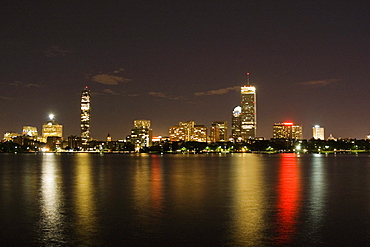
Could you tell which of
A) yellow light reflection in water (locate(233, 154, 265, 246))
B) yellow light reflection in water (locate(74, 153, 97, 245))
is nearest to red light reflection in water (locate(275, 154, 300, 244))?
yellow light reflection in water (locate(233, 154, 265, 246))

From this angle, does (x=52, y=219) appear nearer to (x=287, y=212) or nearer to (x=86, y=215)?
(x=86, y=215)

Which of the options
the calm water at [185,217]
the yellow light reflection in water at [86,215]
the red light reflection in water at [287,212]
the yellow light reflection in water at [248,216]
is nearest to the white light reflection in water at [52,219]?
the calm water at [185,217]

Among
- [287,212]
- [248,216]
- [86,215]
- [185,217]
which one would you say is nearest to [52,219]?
[86,215]

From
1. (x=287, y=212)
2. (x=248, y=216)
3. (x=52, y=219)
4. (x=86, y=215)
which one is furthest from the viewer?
(x=287, y=212)

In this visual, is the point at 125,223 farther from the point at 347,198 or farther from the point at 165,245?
the point at 347,198

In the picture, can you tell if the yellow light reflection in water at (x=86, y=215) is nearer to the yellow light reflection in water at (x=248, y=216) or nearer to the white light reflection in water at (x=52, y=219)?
the white light reflection in water at (x=52, y=219)

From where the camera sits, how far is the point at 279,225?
22.0 meters

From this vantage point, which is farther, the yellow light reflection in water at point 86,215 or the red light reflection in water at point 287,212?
the yellow light reflection in water at point 86,215

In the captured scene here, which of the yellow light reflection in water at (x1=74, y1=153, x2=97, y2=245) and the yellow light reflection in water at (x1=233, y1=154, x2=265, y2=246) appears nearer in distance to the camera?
the yellow light reflection in water at (x1=233, y1=154, x2=265, y2=246)

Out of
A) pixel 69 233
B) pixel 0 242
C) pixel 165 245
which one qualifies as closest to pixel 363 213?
pixel 165 245

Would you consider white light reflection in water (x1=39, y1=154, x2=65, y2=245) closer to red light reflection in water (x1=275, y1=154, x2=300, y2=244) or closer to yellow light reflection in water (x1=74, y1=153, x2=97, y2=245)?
yellow light reflection in water (x1=74, y1=153, x2=97, y2=245)

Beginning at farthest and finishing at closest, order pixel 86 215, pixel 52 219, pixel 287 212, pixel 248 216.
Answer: pixel 287 212 < pixel 86 215 < pixel 248 216 < pixel 52 219

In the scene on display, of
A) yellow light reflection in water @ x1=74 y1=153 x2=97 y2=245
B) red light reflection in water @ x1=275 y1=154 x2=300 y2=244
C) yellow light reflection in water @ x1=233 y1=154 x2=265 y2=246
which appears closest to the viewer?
yellow light reflection in water @ x1=233 y1=154 x2=265 y2=246

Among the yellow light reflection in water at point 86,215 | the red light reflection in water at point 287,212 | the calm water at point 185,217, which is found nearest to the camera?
the calm water at point 185,217
